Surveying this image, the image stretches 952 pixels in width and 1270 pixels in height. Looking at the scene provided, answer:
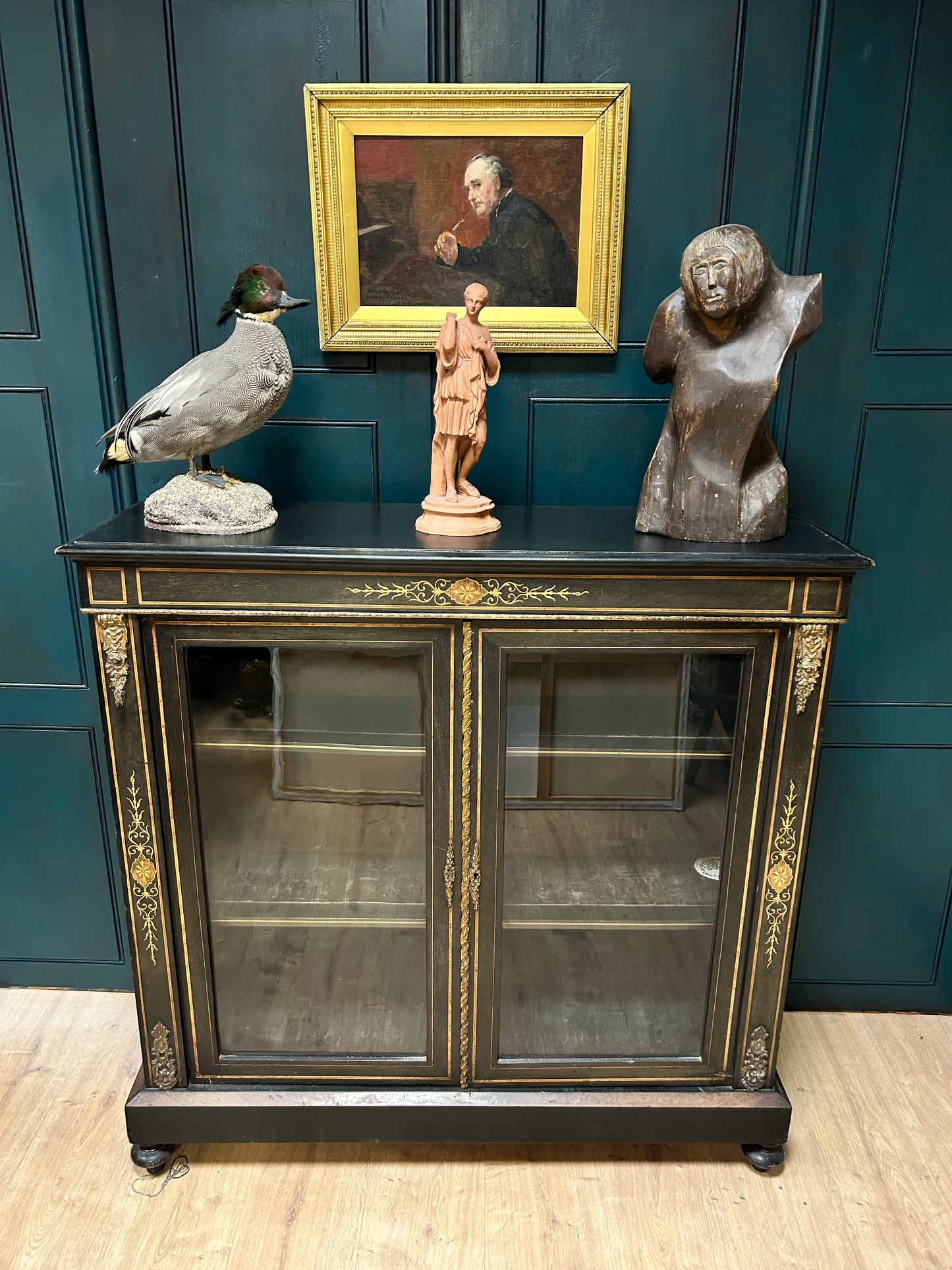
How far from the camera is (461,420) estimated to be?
1.73 m

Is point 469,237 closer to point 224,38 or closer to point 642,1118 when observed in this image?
point 224,38

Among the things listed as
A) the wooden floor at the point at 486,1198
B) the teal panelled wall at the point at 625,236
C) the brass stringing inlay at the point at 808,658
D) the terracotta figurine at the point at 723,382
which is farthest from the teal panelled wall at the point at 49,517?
the brass stringing inlay at the point at 808,658

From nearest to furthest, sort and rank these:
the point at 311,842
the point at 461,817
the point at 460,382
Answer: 1. the point at 460,382
2. the point at 461,817
3. the point at 311,842

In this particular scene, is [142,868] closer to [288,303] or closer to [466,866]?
[466,866]

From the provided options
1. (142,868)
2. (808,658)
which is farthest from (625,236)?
(142,868)

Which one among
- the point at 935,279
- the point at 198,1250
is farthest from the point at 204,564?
the point at 935,279

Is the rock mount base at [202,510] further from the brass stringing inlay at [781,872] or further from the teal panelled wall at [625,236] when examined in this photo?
the brass stringing inlay at [781,872]

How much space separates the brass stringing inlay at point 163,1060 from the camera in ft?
6.38

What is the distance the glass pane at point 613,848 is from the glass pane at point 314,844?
8.5 inches

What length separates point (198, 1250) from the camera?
1843 mm

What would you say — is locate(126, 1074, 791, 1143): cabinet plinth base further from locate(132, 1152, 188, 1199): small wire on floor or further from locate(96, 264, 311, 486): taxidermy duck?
locate(96, 264, 311, 486): taxidermy duck

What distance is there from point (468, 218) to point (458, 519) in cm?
73

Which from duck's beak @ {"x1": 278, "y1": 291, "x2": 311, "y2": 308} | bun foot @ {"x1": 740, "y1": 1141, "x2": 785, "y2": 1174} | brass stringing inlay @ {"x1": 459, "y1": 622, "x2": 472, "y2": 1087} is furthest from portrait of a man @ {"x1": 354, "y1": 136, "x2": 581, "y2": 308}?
bun foot @ {"x1": 740, "y1": 1141, "x2": 785, "y2": 1174}

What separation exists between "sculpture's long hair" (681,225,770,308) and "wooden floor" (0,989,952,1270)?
6.21 ft
